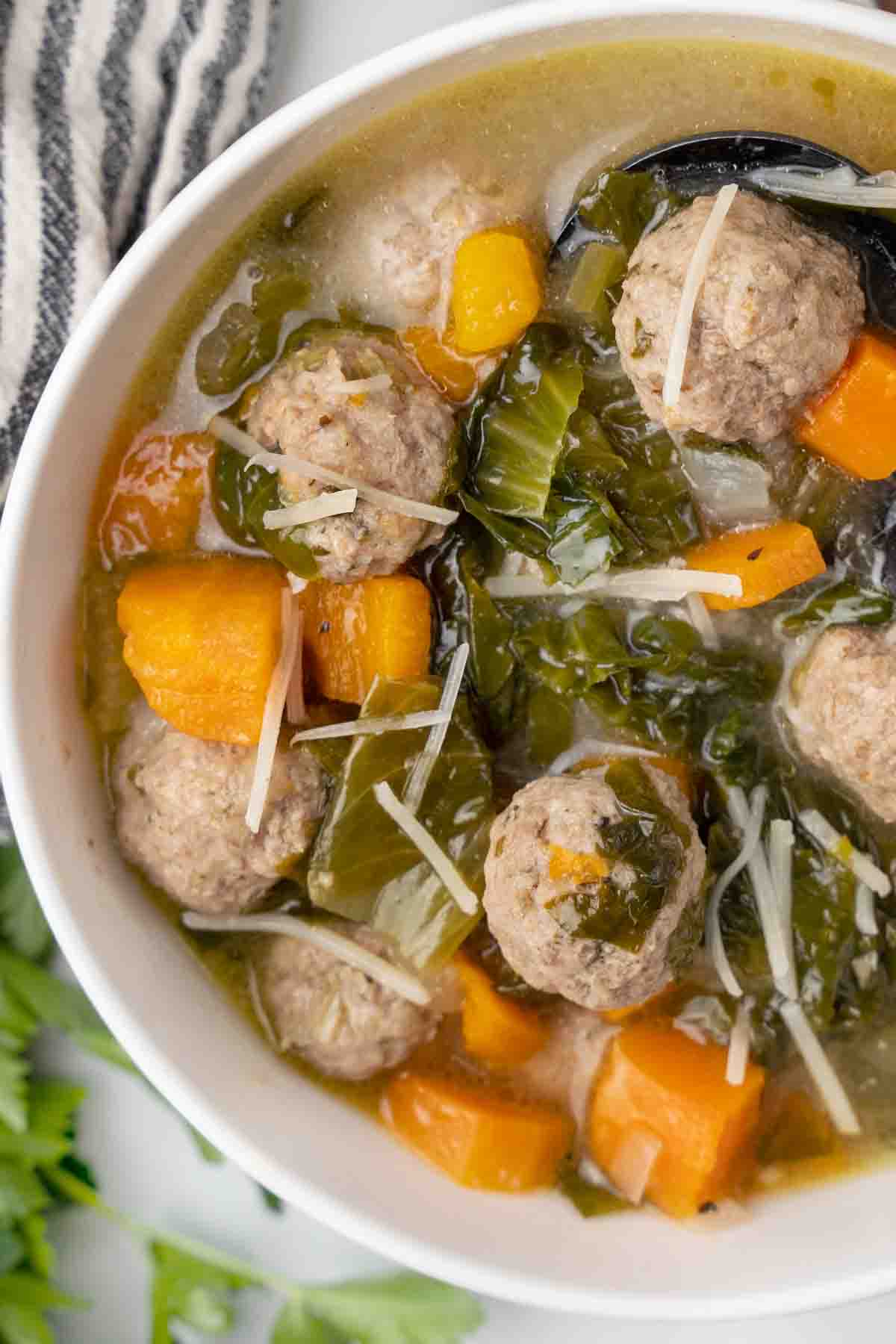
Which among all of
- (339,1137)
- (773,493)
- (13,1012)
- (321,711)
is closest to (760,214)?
(773,493)

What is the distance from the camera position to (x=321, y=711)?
8.93ft

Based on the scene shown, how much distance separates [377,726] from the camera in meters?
2.63

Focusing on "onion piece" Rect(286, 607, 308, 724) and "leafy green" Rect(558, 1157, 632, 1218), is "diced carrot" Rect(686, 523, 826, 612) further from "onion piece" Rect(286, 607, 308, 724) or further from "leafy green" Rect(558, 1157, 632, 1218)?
"leafy green" Rect(558, 1157, 632, 1218)

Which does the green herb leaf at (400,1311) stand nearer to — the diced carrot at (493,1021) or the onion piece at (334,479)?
the diced carrot at (493,1021)

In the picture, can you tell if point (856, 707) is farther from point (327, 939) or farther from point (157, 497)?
point (157, 497)

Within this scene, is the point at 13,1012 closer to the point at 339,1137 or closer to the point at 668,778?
the point at 339,1137

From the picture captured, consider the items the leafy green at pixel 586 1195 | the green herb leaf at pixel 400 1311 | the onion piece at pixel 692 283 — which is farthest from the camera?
the green herb leaf at pixel 400 1311

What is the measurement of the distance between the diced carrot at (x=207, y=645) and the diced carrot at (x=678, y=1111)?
1.01m

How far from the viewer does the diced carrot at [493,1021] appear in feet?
9.14

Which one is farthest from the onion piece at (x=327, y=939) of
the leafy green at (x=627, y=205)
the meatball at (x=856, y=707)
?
the leafy green at (x=627, y=205)

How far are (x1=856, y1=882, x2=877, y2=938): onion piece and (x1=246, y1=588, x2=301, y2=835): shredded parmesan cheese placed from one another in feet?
3.89

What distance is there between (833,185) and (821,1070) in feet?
5.61

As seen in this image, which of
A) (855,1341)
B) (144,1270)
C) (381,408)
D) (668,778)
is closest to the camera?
(381,408)

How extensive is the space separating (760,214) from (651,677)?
0.88m
